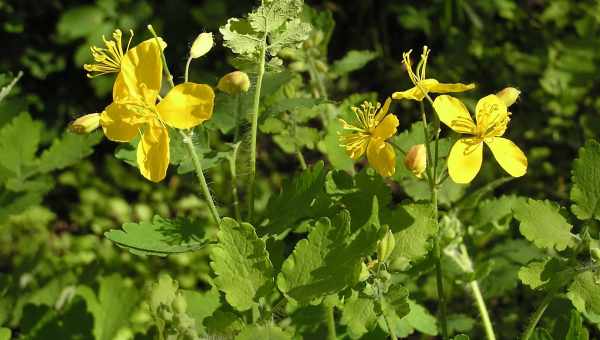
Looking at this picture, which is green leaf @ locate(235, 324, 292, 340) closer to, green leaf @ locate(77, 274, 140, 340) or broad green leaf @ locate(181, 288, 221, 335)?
broad green leaf @ locate(181, 288, 221, 335)

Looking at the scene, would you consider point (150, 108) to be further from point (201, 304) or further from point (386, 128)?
point (201, 304)

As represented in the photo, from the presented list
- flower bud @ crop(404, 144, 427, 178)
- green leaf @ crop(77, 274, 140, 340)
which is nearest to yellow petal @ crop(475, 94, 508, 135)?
flower bud @ crop(404, 144, 427, 178)

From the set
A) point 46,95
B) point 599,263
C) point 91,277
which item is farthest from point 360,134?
point 46,95

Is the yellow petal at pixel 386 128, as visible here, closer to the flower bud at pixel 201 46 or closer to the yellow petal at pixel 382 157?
the yellow petal at pixel 382 157

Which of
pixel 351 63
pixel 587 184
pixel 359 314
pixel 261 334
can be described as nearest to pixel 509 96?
pixel 587 184

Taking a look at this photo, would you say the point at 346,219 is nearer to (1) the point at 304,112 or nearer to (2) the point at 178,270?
(1) the point at 304,112

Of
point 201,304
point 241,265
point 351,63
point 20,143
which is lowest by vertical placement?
point 201,304

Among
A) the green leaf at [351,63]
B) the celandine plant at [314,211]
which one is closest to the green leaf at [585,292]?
the celandine plant at [314,211]
